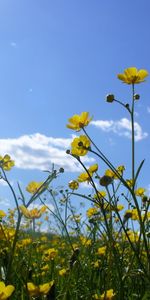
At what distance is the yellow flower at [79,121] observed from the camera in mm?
2334

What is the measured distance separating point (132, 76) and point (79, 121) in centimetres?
31

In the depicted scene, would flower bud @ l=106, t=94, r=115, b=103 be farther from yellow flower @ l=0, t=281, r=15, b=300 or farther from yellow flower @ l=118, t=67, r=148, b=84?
yellow flower @ l=0, t=281, r=15, b=300

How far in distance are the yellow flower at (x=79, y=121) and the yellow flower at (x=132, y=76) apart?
25 centimetres

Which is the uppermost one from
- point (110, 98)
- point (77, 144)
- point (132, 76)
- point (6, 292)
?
point (132, 76)

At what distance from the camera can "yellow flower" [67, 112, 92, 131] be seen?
2.33 m

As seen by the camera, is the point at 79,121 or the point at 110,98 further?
the point at 79,121

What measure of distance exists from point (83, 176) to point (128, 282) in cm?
62

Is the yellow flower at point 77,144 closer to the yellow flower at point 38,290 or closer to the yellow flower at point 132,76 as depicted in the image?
the yellow flower at point 132,76

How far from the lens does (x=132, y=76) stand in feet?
7.33

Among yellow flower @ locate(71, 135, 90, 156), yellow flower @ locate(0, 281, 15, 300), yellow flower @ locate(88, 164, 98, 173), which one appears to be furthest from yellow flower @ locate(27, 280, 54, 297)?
yellow flower @ locate(88, 164, 98, 173)

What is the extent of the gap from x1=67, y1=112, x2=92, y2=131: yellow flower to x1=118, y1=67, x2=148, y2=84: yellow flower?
0.25m

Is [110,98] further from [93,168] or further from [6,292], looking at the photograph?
[6,292]

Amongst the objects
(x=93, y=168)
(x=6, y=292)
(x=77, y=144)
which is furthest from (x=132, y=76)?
(x=6, y=292)

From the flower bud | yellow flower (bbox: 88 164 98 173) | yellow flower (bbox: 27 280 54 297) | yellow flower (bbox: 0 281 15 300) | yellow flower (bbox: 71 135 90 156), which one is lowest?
yellow flower (bbox: 0 281 15 300)
